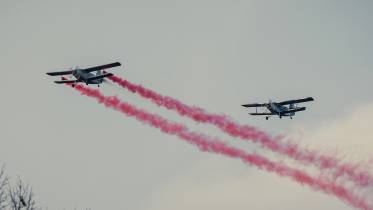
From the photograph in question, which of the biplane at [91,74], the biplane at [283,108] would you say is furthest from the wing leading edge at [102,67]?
the biplane at [283,108]

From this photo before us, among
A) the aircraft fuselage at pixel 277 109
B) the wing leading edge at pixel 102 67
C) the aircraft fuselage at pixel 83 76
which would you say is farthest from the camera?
the aircraft fuselage at pixel 277 109

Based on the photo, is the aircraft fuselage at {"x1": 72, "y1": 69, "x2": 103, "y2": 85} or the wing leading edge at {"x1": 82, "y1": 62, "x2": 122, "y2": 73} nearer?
the aircraft fuselage at {"x1": 72, "y1": 69, "x2": 103, "y2": 85}

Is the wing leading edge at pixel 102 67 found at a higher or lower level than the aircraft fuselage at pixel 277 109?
higher

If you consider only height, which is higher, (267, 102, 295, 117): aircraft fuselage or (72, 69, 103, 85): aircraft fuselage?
(72, 69, 103, 85): aircraft fuselage

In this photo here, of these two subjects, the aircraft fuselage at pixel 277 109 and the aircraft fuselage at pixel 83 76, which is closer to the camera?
the aircraft fuselage at pixel 83 76

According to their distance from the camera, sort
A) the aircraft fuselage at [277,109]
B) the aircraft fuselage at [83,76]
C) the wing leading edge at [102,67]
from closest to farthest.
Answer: the aircraft fuselage at [83,76]
the wing leading edge at [102,67]
the aircraft fuselage at [277,109]

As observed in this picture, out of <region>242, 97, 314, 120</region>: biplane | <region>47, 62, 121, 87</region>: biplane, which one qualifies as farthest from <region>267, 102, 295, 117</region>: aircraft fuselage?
<region>47, 62, 121, 87</region>: biplane

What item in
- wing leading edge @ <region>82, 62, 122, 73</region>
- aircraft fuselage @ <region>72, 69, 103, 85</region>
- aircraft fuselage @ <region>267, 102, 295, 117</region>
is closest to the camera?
aircraft fuselage @ <region>72, 69, 103, 85</region>

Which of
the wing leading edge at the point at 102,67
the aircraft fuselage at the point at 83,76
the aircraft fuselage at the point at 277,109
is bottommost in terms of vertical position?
the aircraft fuselage at the point at 277,109

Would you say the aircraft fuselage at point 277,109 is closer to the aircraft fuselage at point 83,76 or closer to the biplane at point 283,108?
the biplane at point 283,108

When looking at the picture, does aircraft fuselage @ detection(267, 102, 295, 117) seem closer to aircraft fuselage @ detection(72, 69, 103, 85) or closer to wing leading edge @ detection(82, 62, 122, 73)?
wing leading edge @ detection(82, 62, 122, 73)

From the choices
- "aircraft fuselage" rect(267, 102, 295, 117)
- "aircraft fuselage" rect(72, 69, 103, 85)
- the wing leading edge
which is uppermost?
the wing leading edge

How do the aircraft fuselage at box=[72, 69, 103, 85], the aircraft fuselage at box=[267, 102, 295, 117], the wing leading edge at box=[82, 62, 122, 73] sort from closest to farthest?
the aircraft fuselage at box=[72, 69, 103, 85]
the wing leading edge at box=[82, 62, 122, 73]
the aircraft fuselage at box=[267, 102, 295, 117]

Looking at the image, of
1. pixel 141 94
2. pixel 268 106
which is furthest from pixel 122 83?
pixel 268 106
